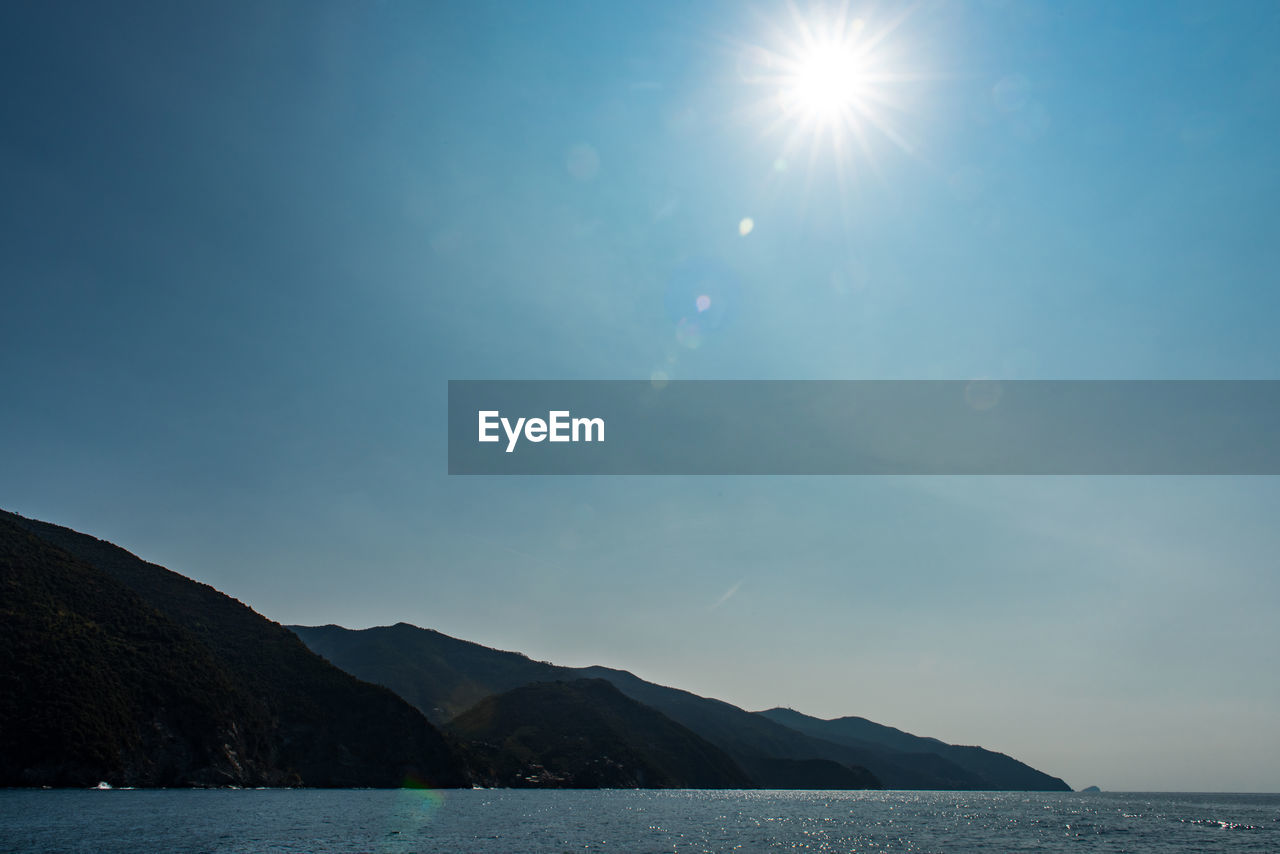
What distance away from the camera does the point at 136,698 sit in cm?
13762

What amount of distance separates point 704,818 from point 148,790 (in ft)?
314

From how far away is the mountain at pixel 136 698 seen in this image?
4648 inches

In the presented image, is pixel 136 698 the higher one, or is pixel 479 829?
pixel 136 698

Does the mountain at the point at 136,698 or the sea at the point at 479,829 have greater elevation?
the mountain at the point at 136,698

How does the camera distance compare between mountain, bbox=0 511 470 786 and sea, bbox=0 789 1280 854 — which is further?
mountain, bbox=0 511 470 786

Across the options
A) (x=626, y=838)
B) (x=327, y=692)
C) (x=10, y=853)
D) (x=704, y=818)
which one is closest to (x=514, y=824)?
(x=626, y=838)

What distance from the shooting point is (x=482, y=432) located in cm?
6525

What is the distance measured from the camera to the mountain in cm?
→ 11806

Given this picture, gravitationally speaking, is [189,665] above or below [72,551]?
below

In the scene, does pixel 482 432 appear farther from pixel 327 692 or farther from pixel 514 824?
pixel 327 692

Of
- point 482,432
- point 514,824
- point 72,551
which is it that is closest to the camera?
point 482,432

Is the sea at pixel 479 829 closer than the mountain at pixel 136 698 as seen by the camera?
Yes

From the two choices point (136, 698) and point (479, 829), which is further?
point (136, 698)

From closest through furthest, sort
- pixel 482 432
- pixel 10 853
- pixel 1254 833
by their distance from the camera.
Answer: pixel 10 853 → pixel 482 432 → pixel 1254 833
